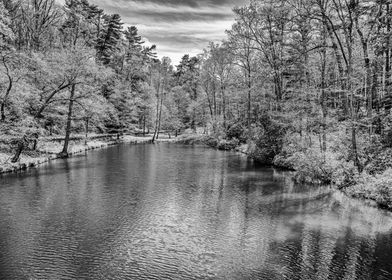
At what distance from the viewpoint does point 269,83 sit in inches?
1602

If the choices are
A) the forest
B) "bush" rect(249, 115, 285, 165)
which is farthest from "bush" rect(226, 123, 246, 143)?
"bush" rect(249, 115, 285, 165)

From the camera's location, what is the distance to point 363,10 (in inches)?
866

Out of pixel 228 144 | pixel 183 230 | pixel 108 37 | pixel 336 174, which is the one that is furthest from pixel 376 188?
pixel 108 37

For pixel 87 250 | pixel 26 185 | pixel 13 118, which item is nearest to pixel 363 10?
pixel 87 250

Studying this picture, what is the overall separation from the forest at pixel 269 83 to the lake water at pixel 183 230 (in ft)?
13.6

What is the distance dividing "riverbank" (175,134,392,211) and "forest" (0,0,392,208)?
7 cm

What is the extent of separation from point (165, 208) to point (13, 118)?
60.0 ft

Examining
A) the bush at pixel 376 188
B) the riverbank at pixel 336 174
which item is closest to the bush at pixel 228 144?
the riverbank at pixel 336 174

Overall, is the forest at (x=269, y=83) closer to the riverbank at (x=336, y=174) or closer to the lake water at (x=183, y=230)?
the riverbank at (x=336, y=174)

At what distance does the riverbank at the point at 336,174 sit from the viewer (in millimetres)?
18000

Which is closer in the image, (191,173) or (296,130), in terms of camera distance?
(191,173)

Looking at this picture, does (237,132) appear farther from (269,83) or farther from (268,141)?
(268,141)

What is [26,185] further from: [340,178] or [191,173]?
[340,178]

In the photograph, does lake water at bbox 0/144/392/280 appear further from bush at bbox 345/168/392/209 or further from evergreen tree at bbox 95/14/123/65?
evergreen tree at bbox 95/14/123/65
